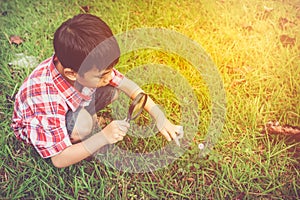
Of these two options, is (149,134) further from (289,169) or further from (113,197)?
(289,169)

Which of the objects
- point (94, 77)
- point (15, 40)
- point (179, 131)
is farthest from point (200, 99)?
point (15, 40)

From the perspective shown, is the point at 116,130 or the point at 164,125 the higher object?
the point at 116,130

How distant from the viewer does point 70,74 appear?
195 cm

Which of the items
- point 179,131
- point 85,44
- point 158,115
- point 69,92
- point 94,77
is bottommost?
point 179,131

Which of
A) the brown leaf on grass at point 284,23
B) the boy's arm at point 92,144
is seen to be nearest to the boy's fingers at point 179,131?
the boy's arm at point 92,144

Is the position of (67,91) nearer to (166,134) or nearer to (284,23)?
(166,134)

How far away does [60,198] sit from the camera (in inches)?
87.7

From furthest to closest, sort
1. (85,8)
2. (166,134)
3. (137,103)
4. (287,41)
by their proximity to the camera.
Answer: (85,8) → (287,41) → (166,134) → (137,103)

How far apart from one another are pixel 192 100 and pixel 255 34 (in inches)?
40.0

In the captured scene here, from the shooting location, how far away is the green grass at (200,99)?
227 cm

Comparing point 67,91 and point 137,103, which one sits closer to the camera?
point 67,91

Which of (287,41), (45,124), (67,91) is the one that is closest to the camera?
(45,124)

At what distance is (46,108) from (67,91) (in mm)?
167

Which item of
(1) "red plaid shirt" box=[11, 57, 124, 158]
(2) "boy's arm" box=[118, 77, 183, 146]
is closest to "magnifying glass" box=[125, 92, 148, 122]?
(2) "boy's arm" box=[118, 77, 183, 146]
